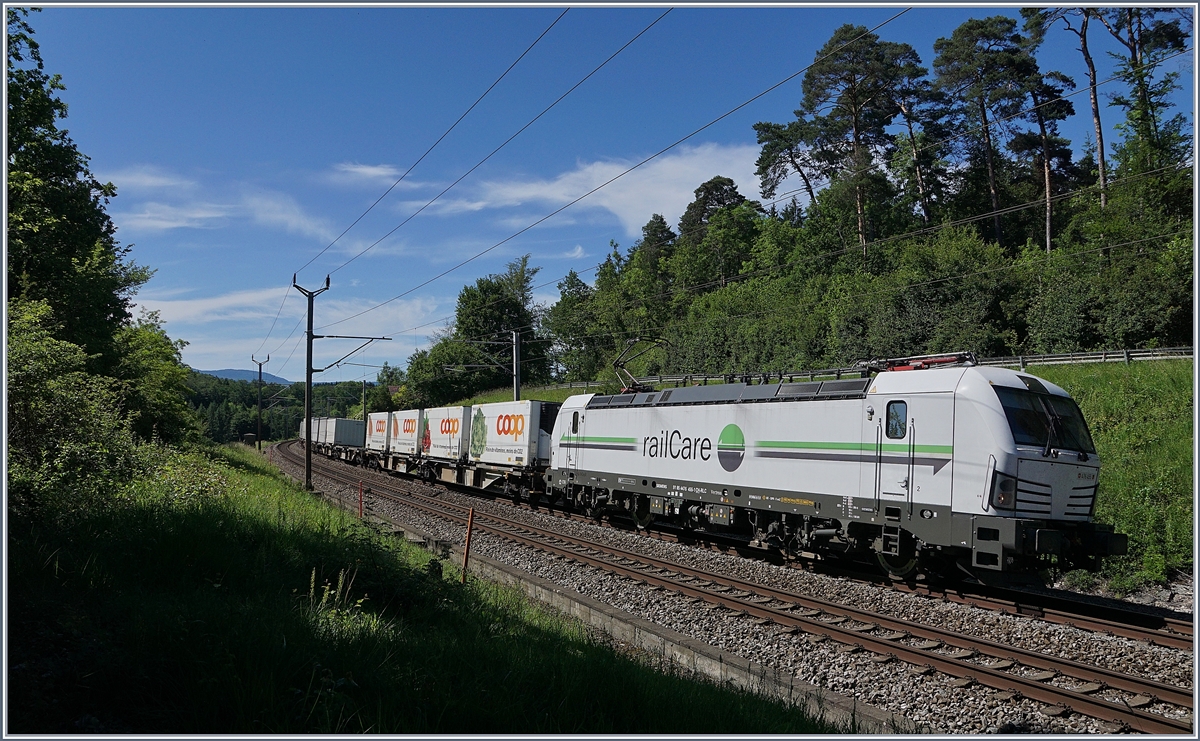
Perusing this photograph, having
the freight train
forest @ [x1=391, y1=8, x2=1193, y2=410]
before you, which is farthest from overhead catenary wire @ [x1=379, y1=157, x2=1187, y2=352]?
the freight train

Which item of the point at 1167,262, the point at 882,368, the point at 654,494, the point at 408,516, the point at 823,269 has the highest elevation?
the point at 823,269

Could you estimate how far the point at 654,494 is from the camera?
17.2 metres

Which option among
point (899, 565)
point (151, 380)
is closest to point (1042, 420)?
point (899, 565)

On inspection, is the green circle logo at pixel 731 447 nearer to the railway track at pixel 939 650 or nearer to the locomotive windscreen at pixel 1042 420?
the railway track at pixel 939 650

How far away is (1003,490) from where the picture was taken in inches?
390

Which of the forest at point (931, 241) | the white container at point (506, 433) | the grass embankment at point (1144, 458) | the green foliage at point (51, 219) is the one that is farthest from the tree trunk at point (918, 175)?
the green foliage at point (51, 219)

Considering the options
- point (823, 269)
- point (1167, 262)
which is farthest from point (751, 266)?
point (1167, 262)

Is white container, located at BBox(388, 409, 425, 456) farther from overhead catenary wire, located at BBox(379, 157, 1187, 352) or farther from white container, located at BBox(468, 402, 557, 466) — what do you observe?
overhead catenary wire, located at BBox(379, 157, 1187, 352)

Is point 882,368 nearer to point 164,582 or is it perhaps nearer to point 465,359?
point 164,582

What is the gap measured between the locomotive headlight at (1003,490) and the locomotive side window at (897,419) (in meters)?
1.63

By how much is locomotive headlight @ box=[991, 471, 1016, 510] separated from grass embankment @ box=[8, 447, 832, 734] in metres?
5.33

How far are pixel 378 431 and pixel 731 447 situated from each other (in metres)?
31.4

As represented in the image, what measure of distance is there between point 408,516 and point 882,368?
49.2 ft

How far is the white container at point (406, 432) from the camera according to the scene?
3453cm
